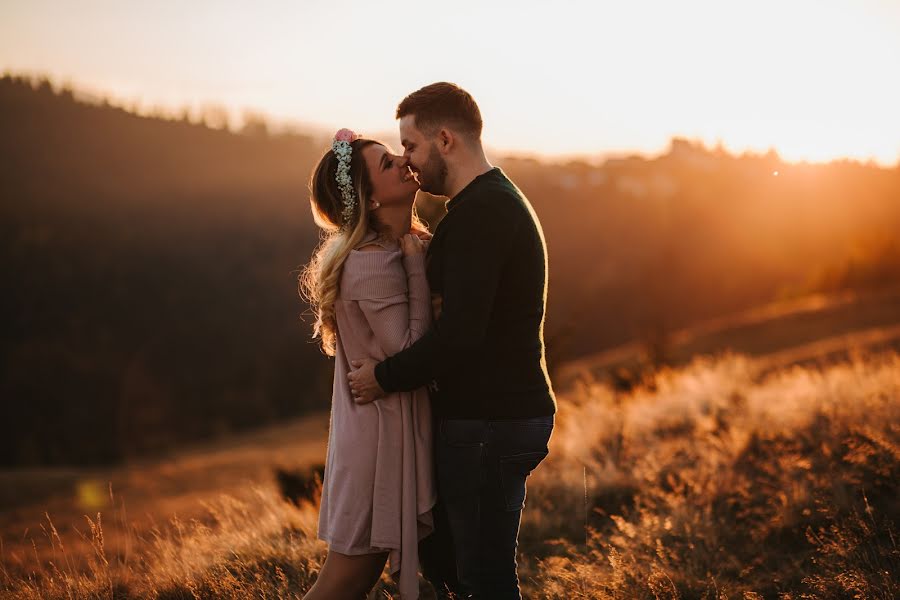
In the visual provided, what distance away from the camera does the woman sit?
267 cm

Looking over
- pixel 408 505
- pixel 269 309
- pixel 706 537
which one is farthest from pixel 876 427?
pixel 269 309

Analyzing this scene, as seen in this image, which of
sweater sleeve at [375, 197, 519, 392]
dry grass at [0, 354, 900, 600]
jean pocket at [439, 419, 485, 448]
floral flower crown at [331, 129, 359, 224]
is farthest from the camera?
dry grass at [0, 354, 900, 600]

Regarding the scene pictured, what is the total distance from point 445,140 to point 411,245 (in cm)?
42

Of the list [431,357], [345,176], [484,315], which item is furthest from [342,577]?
[345,176]

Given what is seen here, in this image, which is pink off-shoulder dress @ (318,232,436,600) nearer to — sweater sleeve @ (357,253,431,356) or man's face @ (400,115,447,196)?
sweater sleeve @ (357,253,431,356)

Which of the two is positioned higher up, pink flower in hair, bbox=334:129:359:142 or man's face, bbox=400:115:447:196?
pink flower in hair, bbox=334:129:359:142

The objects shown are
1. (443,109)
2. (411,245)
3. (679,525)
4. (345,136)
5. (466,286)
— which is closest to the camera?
(466,286)

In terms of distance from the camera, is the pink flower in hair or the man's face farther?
the pink flower in hair

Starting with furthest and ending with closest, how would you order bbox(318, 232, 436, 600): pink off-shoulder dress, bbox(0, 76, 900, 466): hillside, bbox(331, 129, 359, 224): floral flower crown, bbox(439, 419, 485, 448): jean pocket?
bbox(0, 76, 900, 466): hillside
bbox(331, 129, 359, 224): floral flower crown
bbox(318, 232, 436, 600): pink off-shoulder dress
bbox(439, 419, 485, 448): jean pocket

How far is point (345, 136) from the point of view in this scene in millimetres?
2996

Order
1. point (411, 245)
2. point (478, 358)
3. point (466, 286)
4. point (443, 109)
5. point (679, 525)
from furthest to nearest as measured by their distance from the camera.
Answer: point (679, 525), point (411, 245), point (443, 109), point (478, 358), point (466, 286)

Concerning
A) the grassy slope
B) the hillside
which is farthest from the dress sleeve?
the hillside

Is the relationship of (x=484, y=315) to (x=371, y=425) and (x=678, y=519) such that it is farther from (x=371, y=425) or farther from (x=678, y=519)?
(x=678, y=519)

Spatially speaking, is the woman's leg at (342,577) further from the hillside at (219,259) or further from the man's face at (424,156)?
the hillside at (219,259)
